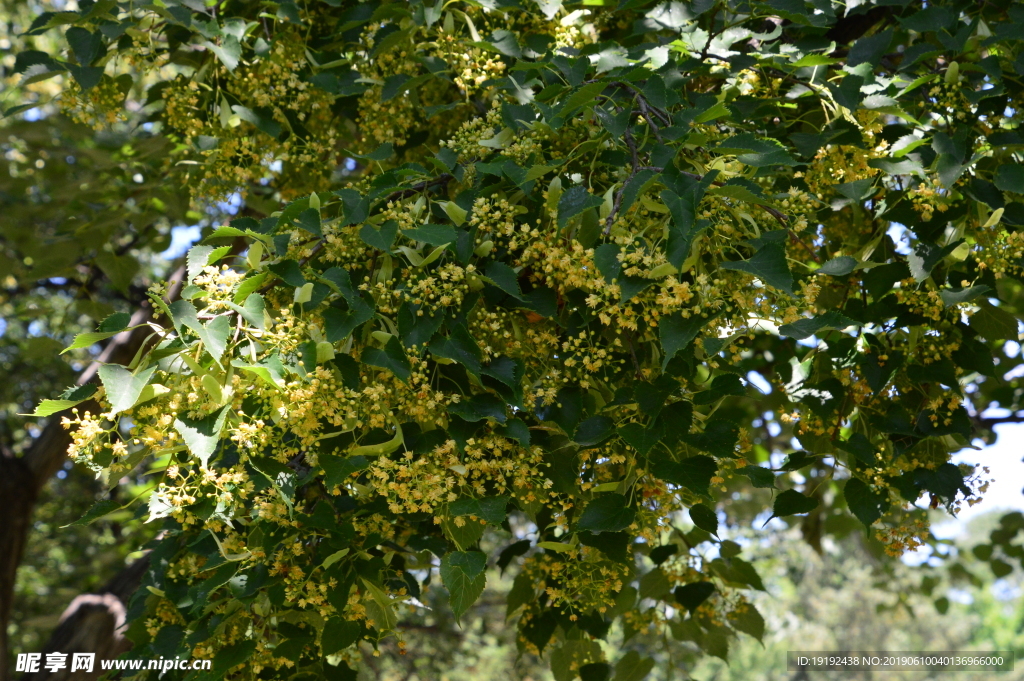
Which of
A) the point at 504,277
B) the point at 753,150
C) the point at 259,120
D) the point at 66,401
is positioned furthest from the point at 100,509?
the point at 753,150

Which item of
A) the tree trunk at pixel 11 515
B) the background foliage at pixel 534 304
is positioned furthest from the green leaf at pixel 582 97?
the tree trunk at pixel 11 515

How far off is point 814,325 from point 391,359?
691 millimetres

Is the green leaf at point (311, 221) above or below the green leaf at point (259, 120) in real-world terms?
above

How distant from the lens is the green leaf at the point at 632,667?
213 cm

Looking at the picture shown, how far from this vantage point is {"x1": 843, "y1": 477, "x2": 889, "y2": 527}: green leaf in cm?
158

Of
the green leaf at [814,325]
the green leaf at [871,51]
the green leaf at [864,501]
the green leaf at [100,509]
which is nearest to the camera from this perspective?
the green leaf at [814,325]

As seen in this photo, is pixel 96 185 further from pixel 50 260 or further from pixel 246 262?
pixel 246 262

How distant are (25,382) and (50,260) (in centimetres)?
330

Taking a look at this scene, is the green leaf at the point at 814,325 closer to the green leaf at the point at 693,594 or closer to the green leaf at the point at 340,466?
the green leaf at the point at 340,466

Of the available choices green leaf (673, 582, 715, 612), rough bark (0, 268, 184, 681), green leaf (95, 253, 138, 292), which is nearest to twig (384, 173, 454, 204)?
green leaf (673, 582, 715, 612)

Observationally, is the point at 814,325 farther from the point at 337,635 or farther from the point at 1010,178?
the point at 337,635

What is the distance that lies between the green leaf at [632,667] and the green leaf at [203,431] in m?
1.41

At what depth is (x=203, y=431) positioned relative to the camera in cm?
117

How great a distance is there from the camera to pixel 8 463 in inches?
133
